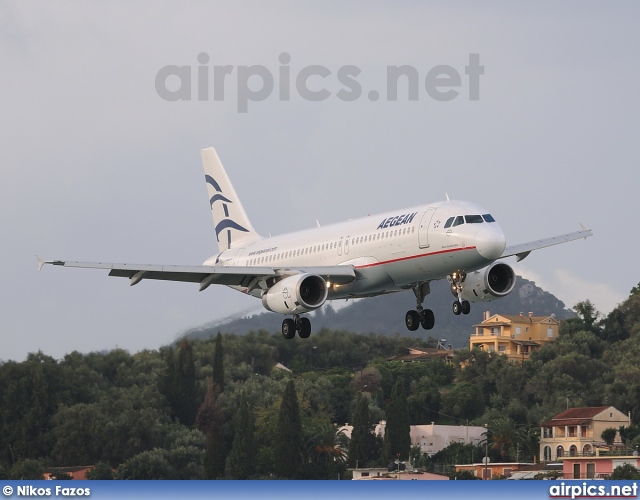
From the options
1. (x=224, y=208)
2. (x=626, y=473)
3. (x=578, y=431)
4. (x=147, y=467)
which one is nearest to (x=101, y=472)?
(x=147, y=467)

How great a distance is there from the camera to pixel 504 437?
15300 centimetres

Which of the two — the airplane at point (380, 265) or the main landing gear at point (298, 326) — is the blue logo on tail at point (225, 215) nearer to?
the airplane at point (380, 265)

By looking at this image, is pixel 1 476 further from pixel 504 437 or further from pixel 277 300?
pixel 277 300

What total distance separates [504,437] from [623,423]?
42.4ft

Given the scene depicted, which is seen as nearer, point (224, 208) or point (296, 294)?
point (296, 294)

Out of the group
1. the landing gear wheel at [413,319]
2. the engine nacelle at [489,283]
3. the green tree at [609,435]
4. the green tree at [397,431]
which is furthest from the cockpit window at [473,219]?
the green tree at [609,435]

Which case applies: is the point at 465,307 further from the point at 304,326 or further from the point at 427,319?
the point at 304,326

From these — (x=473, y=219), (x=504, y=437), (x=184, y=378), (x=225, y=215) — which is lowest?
(x=504, y=437)

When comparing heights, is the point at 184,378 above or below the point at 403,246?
below

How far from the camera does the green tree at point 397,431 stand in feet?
474

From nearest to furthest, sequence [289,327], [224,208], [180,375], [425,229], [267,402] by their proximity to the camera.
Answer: [425,229] → [289,327] → [224,208] → [180,375] → [267,402]

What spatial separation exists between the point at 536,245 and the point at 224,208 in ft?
78.2

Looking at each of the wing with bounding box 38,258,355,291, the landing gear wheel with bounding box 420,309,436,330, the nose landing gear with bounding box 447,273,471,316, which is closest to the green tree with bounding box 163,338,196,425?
the wing with bounding box 38,258,355,291

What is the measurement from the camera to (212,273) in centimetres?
6525
